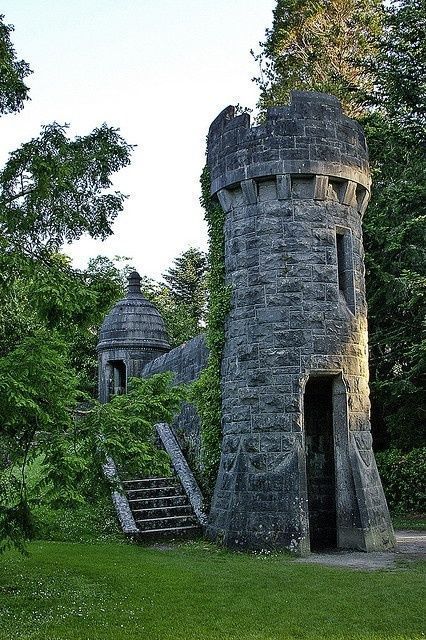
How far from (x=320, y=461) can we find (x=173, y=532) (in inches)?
107

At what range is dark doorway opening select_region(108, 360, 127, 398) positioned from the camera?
19.4 metres

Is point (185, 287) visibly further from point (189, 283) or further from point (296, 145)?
point (296, 145)

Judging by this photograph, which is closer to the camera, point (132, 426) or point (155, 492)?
point (132, 426)

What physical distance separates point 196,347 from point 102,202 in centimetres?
674

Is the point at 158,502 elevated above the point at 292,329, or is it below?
below

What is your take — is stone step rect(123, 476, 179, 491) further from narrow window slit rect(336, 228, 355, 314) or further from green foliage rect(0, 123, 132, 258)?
green foliage rect(0, 123, 132, 258)

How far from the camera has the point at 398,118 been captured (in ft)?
52.9

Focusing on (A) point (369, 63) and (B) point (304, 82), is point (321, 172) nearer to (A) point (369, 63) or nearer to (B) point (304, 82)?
(A) point (369, 63)

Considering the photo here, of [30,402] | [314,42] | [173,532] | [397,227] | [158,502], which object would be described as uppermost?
[314,42]

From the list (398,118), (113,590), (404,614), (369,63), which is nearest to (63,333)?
(113,590)

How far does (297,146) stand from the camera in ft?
34.9

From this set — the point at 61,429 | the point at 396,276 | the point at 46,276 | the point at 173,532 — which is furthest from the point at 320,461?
the point at 46,276

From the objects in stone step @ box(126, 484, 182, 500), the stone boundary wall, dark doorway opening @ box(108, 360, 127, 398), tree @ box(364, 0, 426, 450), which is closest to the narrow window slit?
the stone boundary wall

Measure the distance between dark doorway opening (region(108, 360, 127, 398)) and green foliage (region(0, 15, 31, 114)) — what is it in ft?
40.0
